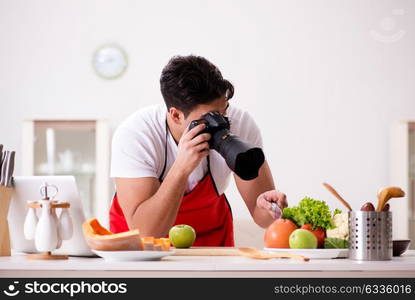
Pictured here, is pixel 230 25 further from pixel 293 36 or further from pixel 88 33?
pixel 88 33

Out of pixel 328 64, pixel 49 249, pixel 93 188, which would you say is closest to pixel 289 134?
pixel 328 64

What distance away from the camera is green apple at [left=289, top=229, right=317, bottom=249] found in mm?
1527

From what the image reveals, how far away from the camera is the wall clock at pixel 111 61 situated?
469 cm

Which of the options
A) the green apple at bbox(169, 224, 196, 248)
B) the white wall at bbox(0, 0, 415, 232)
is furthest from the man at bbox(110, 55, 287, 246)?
the white wall at bbox(0, 0, 415, 232)

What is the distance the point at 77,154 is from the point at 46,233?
116 inches

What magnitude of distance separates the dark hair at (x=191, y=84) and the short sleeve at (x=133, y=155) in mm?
157

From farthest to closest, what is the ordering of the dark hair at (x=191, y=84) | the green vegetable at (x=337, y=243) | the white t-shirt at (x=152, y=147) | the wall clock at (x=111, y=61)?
the wall clock at (x=111, y=61) → the white t-shirt at (x=152, y=147) → the dark hair at (x=191, y=84) → the green vegetable at (x=337, y=243)

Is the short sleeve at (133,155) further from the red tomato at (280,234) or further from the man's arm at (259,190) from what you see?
the red tomato at (280,234)

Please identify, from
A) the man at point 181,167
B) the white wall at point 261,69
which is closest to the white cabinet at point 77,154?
the white wall at point 261,69

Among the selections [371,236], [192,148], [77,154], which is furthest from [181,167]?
[77,154]

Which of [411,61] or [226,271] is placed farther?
[411,61]

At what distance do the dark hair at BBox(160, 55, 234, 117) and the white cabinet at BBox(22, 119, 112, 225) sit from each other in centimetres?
228

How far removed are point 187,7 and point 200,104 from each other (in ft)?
9.32

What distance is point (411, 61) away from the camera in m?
4.78
